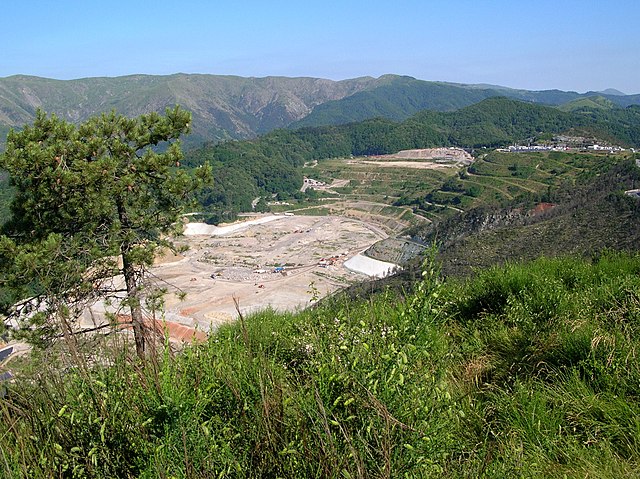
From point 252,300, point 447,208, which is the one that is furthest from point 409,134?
point 252,300

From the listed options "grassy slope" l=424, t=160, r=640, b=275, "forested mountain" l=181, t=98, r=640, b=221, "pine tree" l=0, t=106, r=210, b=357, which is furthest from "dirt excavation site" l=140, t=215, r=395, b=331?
"pine tree" l=0, t=106, r=210, b=357

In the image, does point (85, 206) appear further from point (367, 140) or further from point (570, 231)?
point (367, 140)

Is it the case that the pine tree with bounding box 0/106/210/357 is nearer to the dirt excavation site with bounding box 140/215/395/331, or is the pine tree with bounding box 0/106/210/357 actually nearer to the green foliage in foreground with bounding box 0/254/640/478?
the green foliage in foreground with bounding box 0/254/640/478

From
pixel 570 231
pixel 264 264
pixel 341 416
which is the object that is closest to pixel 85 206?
pixel 341 416

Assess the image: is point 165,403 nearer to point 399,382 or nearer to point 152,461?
point 152,461

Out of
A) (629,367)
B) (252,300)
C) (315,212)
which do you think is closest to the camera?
(629,367)

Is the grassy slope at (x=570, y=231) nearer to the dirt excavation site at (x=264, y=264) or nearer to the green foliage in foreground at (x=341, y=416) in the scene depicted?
the dirt excavation site at (x=264, y=264)

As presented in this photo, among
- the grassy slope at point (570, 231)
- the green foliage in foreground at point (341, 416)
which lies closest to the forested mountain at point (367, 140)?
the grassy slope at point (570, 231)
